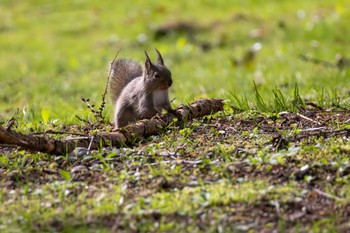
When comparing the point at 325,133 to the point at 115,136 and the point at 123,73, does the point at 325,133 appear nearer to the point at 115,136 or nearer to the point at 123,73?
the point at 115,136

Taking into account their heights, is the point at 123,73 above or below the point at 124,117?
above

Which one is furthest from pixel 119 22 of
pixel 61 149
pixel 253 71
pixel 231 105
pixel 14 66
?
pixel 61 149

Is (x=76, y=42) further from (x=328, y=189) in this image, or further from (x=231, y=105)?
(x=328, y=189)

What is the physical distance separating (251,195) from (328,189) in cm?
46

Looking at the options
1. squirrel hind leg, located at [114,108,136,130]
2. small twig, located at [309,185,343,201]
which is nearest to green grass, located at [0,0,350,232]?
small twig, located at [309,185,343,201]

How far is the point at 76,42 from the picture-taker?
1578 centimetres

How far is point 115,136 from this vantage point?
538 centimetres

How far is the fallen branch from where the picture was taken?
4898 millimetres

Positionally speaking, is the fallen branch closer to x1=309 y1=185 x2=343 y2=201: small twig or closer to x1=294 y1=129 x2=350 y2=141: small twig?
x1=294 y1=129 x2=350 y2=141: small twig

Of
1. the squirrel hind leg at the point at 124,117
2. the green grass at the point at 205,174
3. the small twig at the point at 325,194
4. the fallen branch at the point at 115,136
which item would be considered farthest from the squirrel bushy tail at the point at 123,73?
the small twig at the point at 325,194

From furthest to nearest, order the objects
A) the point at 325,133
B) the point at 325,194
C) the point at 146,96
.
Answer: the point at 146,96 → the point at 325,133 → the point at 325,194

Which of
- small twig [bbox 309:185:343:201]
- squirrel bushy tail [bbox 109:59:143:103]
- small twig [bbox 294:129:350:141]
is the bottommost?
small twig [bbox 294:129:350:141]

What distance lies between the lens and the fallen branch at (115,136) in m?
4.90

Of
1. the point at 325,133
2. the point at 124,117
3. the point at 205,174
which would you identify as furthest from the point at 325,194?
the point at 124,117
